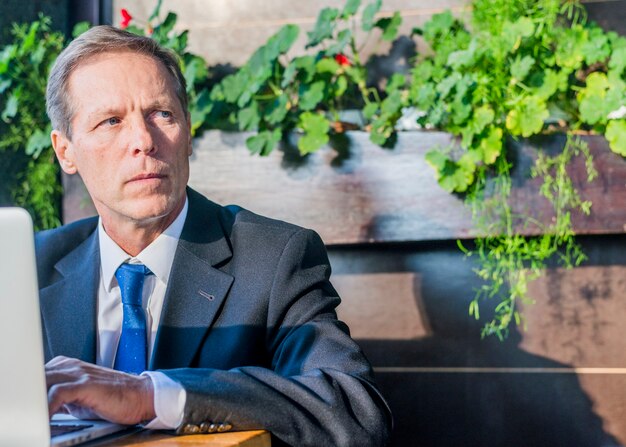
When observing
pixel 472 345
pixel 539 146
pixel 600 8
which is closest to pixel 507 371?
pixel 472 345

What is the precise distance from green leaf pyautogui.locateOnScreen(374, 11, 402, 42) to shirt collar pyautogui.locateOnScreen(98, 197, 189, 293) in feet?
3.36

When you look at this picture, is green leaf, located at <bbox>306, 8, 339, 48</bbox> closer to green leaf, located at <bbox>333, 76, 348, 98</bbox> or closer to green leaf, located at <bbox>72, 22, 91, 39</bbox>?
green leaf, located at <bbox>333, 76, 348, 98</bbox>

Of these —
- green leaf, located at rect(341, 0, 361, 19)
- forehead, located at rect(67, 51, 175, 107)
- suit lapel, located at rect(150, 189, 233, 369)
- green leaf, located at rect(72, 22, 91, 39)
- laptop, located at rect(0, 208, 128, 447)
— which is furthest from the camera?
green leaf, located at rect(72, 22, 91, 39)

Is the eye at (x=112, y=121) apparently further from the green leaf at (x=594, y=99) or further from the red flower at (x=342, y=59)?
the green leaf at (x=594, y=99)

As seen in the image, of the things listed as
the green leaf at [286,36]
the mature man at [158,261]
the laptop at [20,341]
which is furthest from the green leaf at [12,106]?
the laptop at [20,341]

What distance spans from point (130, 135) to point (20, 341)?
86cm

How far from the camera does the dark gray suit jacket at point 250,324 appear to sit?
139 cm

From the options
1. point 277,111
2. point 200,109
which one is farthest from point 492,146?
point 200,109

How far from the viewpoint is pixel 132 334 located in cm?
178

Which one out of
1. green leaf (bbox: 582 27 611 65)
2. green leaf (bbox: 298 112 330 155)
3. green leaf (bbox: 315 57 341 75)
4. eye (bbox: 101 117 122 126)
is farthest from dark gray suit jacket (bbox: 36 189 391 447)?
green leaf (bbox: 582 27 611 65)

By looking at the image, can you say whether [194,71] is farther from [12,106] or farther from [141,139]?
[141,139]

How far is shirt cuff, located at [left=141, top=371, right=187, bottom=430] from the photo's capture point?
4.26 feet

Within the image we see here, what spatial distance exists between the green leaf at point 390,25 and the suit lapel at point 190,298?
3.56 ft

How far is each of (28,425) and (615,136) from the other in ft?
5.98
